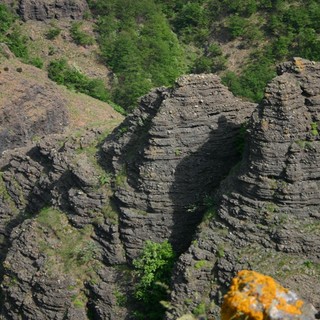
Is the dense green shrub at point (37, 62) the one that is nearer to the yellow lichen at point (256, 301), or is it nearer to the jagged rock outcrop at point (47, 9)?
the jagged rock outcrop at point (47, 9)

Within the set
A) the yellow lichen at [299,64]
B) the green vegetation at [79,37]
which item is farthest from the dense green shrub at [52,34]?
the yellow lichen at [299,64]

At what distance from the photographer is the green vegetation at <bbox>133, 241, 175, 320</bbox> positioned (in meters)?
23.2

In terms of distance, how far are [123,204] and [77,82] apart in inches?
1490

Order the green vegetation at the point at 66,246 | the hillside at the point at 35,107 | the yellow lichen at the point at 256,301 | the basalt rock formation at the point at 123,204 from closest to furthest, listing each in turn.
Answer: the yellow lichen at the point at 256,301, the basalt rock formation at the point at 123,204, the green vegetation at the point at 66,246, the hillside at the point at 35,107

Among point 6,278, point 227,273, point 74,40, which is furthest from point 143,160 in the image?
point 74,40

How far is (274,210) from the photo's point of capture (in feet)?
68.4

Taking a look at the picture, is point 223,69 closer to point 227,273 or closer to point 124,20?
point 124,20

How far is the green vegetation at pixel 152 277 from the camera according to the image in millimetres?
23223

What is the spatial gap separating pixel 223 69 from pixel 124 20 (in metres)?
14.2

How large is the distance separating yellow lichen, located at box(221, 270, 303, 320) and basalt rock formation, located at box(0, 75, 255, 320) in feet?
48.4

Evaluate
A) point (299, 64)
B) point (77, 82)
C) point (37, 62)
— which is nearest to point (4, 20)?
point (37, 62)

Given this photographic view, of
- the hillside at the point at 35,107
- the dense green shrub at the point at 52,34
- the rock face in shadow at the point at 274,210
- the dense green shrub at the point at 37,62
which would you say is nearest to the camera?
the rock face in shadow at the point at 274,210

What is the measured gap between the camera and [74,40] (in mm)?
69250

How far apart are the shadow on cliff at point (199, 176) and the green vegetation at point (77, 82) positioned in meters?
36.9
